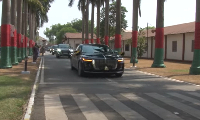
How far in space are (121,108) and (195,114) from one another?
185 cm

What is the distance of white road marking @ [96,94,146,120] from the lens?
247 inches

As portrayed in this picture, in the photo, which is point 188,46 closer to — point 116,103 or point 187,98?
point 187,98

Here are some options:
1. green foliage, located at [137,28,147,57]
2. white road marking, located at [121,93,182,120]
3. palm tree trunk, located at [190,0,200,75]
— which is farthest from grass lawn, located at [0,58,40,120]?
green foliage, located at [137,28,147,57]

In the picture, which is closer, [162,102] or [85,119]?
[85,119]

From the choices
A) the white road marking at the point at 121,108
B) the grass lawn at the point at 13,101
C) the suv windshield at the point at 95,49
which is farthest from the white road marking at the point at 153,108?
the suv windshield at the point at 95,49

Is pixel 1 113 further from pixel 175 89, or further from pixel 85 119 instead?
pixel 175 89

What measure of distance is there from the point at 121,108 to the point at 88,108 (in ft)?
2.86

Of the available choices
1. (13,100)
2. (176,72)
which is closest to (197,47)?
(176,72)

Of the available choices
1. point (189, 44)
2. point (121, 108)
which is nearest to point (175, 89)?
point (121, 108)

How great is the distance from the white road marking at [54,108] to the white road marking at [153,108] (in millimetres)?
2238

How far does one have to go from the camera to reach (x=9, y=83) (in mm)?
10828

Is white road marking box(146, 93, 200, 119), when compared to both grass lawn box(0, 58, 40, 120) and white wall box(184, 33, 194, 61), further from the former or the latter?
white wall box(184, 33, 194, 61)

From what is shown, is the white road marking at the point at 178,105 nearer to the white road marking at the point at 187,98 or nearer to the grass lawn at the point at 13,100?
the white road marking at the point at 187,98

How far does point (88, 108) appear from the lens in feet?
23.3
